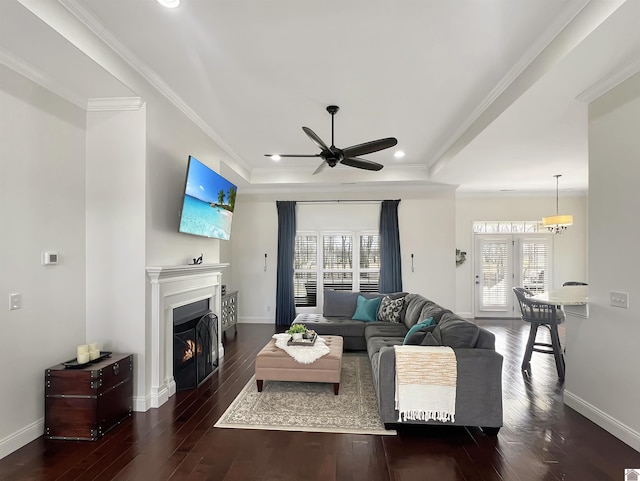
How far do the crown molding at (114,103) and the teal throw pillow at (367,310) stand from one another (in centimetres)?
408

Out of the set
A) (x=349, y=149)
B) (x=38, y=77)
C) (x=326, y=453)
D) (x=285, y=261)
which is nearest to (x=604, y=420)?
(x=326, y=453)

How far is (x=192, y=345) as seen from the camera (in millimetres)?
3998

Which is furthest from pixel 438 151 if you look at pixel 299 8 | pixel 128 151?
pixel 128 151

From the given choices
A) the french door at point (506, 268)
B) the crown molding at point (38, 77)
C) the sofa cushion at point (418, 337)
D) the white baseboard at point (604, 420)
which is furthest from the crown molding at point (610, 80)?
the french door at point (506, 268)

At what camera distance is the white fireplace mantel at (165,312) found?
10.8 feet

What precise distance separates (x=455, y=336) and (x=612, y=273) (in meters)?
1.37

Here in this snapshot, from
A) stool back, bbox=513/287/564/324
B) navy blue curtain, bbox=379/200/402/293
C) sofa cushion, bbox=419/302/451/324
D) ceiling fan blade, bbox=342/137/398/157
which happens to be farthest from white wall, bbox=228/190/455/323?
ceiling fan blade, bbox=342/137/398/157

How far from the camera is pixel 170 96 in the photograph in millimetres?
3547

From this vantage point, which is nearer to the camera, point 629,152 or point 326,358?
point 629,152

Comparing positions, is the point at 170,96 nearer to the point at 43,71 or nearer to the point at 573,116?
the point at 43,71

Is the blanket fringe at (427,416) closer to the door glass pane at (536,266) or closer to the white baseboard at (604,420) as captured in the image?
the white baseboard at (604,420)

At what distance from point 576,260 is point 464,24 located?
7.60 m

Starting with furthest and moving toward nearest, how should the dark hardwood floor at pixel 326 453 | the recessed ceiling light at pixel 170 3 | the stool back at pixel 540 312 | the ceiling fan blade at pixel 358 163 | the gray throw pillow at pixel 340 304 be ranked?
the gray throw pillow at pixel 340 304 < the stool back at pixel 540 312 < the ceiling fan blade at pixel 358 163 < the dark hardwood floor at pixel 326 453 < the recessed ceiling light at pixel 170 3

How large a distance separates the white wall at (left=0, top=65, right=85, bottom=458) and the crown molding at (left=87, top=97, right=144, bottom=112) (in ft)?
0.43
